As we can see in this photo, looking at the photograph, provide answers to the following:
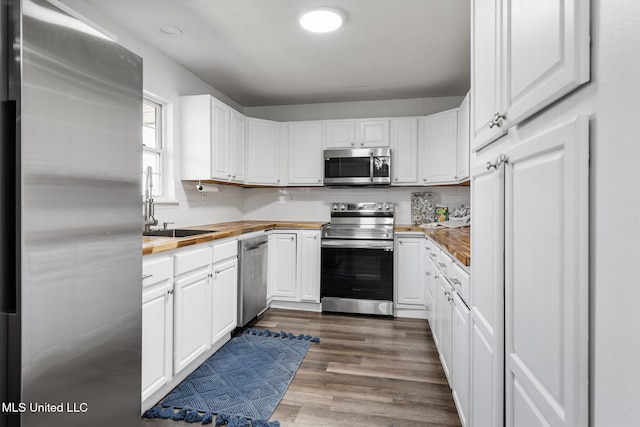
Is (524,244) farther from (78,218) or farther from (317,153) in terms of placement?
(317,153)

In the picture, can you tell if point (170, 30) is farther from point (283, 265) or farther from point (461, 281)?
point (461, 281)

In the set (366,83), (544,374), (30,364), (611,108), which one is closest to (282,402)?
(30,364)

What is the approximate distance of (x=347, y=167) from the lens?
4.02 meters

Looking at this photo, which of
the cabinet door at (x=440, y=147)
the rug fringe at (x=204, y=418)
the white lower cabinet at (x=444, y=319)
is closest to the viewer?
the rug fringe at (x=204, y=418)

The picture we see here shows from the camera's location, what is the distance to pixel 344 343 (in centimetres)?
295

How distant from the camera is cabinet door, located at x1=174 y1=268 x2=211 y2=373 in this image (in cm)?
221

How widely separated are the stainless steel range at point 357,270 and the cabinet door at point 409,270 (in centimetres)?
12

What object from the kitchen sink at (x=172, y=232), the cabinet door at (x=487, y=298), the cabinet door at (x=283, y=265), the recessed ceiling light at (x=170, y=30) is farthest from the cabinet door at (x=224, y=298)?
the cabinet door at (x=487, y=298)

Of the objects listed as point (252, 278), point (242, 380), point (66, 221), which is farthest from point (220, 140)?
point (66, 221)

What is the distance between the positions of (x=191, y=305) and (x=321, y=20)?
2145 millimetres

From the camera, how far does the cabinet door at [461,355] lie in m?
1.61

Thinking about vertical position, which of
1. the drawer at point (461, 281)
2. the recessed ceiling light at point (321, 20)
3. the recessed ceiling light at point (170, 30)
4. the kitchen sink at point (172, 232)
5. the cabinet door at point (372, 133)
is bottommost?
the drawer at point (461, 281)

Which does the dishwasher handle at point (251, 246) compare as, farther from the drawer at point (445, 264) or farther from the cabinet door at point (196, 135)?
the drawer at point (445, 264)

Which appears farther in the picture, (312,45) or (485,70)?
(312,45)
